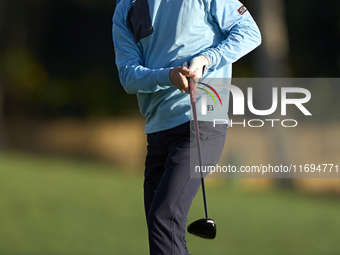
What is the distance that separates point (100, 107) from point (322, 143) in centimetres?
726

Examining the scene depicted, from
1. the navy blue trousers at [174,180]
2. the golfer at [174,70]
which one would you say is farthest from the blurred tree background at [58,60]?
the navy blue trousers at [174,180]

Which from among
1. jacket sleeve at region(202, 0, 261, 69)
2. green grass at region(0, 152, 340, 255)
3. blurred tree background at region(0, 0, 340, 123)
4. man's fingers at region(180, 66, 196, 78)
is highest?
jacket sleeve at region(202, 0, 261, 69)

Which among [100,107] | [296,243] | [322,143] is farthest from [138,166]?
[296,243]

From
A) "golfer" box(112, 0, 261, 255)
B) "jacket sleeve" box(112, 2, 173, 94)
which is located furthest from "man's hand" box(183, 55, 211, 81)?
"jacket sleeve" box(112, 2, 173, 94)

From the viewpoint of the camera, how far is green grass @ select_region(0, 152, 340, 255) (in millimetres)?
5090

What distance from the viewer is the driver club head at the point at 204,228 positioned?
2.35 meters

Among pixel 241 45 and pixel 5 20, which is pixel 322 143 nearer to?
pixel 241 45

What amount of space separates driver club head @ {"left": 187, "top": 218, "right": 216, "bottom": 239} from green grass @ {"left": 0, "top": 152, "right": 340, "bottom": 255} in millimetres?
2471

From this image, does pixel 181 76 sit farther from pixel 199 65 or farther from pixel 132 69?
pixel 132 69

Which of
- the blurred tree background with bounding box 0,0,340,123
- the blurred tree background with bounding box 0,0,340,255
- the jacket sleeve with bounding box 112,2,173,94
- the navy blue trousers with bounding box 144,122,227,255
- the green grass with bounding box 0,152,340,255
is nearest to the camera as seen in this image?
the navy blue trousers with bounding box 144,122,227,255

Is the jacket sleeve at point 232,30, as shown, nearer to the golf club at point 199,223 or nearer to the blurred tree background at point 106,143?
the golf club at point 199,223

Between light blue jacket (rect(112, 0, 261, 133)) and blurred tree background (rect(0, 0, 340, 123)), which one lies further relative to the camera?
blurred tree background (rect(0, 0, 340, 123))

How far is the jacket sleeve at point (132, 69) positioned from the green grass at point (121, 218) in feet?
8.08

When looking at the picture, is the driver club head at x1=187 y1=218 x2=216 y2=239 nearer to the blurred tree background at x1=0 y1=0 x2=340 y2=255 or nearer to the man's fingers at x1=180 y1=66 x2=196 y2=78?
the man's fingers at x1=180 y1=66 x2=196 y2=78
